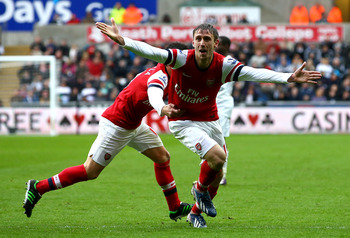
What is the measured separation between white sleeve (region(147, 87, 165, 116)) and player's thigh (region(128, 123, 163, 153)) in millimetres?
867

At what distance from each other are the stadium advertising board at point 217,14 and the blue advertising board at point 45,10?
5.63 ft

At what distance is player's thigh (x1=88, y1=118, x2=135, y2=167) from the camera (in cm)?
744

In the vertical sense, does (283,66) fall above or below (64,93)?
above

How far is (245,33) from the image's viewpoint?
29750mm

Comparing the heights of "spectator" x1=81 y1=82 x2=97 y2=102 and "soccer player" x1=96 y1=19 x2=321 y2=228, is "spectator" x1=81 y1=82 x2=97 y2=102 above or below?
below

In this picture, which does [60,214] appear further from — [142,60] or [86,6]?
[86,6]

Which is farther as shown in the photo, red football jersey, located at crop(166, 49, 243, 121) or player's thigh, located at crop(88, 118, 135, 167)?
player's thigh, located at crop(88, 118, 135, 167)

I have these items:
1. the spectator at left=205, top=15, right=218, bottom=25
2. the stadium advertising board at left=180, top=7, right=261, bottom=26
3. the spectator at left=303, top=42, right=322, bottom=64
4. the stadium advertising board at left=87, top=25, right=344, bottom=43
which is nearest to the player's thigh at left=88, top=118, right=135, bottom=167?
the spectator at left=303, top=42, right=322, bottom=64

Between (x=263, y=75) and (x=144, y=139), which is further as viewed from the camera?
(x=144, y=139)

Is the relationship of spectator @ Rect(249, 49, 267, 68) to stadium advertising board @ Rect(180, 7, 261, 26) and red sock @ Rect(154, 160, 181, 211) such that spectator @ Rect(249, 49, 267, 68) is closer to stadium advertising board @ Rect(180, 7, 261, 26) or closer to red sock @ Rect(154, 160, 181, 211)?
stadium advertising board @ Rect(180, 7, 261, 26)

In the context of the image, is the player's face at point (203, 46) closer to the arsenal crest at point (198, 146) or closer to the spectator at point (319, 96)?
the arsenal crest at point (198, 146)

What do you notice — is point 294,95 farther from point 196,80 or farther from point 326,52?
point 196,80

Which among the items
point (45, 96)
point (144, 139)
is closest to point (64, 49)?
point (45, 96)

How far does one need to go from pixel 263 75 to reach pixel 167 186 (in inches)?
71.8
